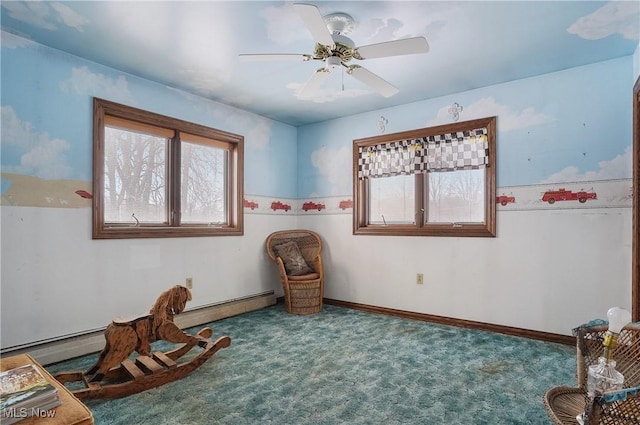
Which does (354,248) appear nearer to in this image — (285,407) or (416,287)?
(416,287)

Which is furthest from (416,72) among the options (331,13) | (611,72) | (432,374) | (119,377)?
(119,377)

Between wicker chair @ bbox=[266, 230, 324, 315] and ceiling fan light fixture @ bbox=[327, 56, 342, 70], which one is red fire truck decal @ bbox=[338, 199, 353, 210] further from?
ceiling fan light fixture @ bbox=[327, 56, 342, 70]

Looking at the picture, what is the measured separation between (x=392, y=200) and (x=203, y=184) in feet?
7.18

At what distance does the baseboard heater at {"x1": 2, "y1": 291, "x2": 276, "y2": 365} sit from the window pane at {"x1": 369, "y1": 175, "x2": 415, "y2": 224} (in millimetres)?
1999

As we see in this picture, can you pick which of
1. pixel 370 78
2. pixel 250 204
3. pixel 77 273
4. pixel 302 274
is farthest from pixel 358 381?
pixel 250 204

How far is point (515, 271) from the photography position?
3396mm

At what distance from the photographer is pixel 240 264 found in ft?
13.9

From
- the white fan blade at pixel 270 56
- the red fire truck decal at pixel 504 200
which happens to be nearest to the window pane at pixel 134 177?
the white fan blade at pixel 270 56

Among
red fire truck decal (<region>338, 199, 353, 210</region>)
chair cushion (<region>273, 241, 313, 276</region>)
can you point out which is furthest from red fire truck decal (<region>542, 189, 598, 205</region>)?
chair cushion (<region>273, 241, 313, 276</region>)

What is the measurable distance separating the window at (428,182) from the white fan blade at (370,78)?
125 cm

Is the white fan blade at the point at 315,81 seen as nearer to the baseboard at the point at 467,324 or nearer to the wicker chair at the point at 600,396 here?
the wicker chair at the point at 600,396

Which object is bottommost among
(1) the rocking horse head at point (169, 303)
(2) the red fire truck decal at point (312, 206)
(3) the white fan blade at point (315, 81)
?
(1) the rocking horse head at point (169, 303)

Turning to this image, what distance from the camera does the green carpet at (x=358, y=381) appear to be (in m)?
1.97

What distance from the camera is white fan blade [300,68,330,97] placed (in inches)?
101
